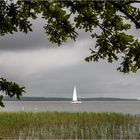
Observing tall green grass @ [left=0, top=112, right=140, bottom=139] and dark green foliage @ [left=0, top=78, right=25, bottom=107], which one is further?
tall green grass @ [left=0, top=112, right=140, bottom=139]

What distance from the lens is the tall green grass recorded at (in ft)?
87.6

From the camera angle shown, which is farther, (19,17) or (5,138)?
(5,138)

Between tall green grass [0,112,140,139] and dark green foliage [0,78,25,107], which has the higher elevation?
dark green foliage [0,78,25,107]

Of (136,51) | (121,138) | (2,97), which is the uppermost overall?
(136,51)

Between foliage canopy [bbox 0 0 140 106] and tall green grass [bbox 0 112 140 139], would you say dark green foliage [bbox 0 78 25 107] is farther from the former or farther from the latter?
tall green grass [bbox 0 112 140 139]

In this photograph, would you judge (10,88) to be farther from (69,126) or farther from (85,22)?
(69,126)

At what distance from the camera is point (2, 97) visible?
7488 millimetres

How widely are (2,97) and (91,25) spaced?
2220mm

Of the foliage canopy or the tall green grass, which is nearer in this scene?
the foliage canopy

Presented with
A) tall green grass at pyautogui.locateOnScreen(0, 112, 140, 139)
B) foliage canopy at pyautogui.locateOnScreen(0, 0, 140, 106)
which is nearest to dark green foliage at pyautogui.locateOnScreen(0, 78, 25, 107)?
foliage canopy at pyautogui.locateOnScreen(0, 0, 140, 106)

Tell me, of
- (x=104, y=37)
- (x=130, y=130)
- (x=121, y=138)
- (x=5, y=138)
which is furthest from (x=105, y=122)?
(x=104, y=37)

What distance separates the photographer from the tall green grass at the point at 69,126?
2669cm

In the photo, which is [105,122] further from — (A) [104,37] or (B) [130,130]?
(A) [104,37]

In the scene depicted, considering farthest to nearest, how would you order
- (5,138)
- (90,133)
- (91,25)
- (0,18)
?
(90,133) < (5,138) < (91,25) < (0,18)
